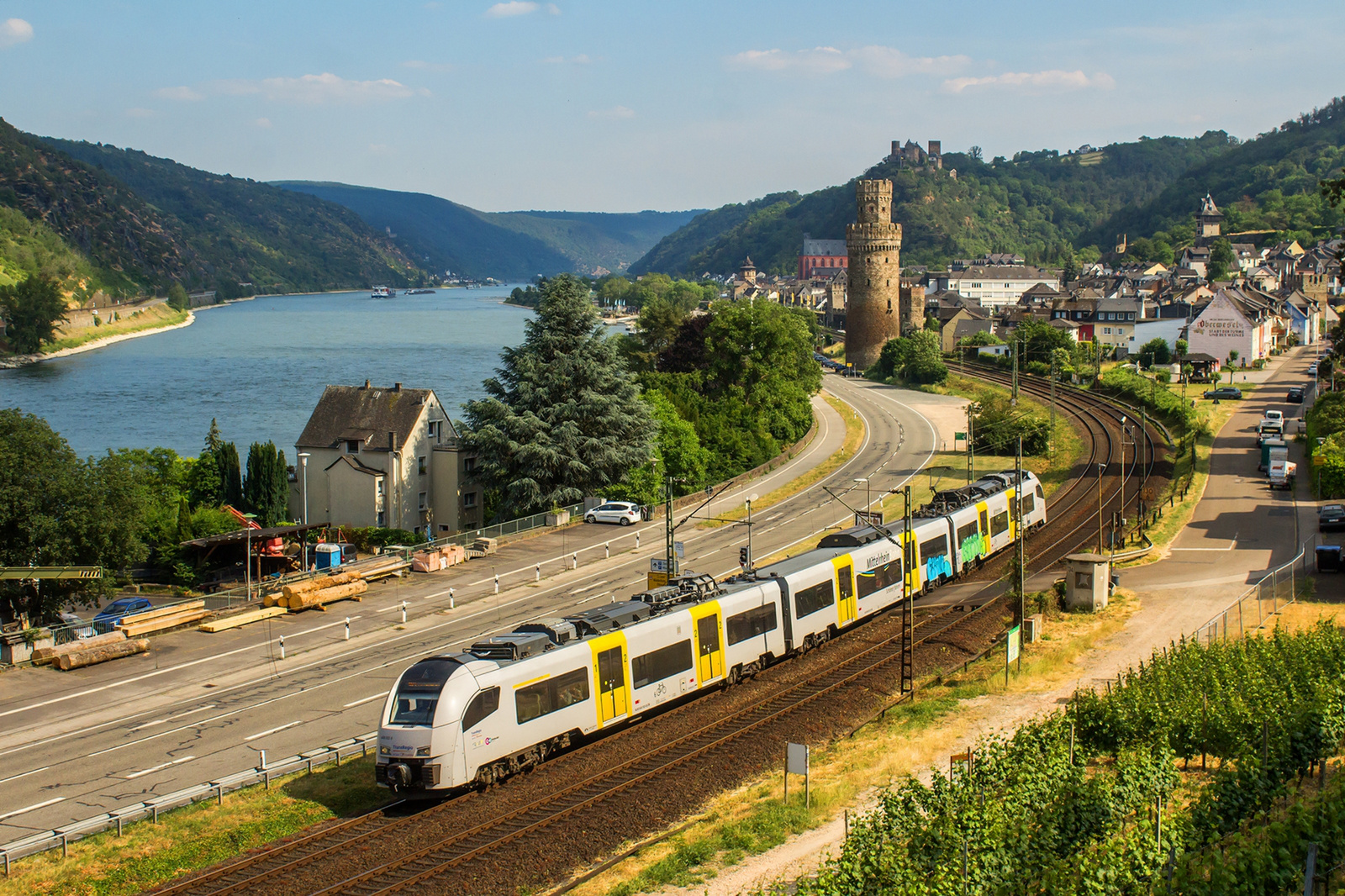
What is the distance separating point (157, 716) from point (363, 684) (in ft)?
16.4

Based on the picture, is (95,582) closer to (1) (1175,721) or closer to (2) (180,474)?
(2) (180,474)

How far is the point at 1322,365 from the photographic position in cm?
8331

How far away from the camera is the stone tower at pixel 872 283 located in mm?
126188

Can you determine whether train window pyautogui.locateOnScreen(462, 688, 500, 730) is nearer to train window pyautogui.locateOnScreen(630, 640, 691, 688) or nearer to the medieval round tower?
train window pyautogui.locateOnScreen(630, 640, 691, 688)

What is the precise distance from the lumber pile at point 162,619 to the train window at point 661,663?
17547 millimetres

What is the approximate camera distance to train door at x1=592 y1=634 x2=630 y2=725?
2405 centimetres

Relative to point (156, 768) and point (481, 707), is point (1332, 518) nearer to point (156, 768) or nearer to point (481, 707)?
point (481, 707)

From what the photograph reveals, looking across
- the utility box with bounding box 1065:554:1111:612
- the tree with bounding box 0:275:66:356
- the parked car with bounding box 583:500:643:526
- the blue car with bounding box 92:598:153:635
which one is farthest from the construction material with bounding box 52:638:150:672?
the tree with bounding box 0:275:66:356

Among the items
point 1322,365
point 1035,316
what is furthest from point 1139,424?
point 1035,316

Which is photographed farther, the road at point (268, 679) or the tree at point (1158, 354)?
the tree at point (1158, 354)

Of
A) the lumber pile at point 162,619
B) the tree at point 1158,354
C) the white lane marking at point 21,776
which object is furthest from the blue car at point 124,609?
the tree at point 1158,354

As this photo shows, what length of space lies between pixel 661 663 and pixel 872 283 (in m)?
105

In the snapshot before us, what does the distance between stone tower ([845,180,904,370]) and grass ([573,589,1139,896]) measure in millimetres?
95070

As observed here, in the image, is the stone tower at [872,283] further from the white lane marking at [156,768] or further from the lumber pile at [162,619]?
the white lane marking at [156,768]
